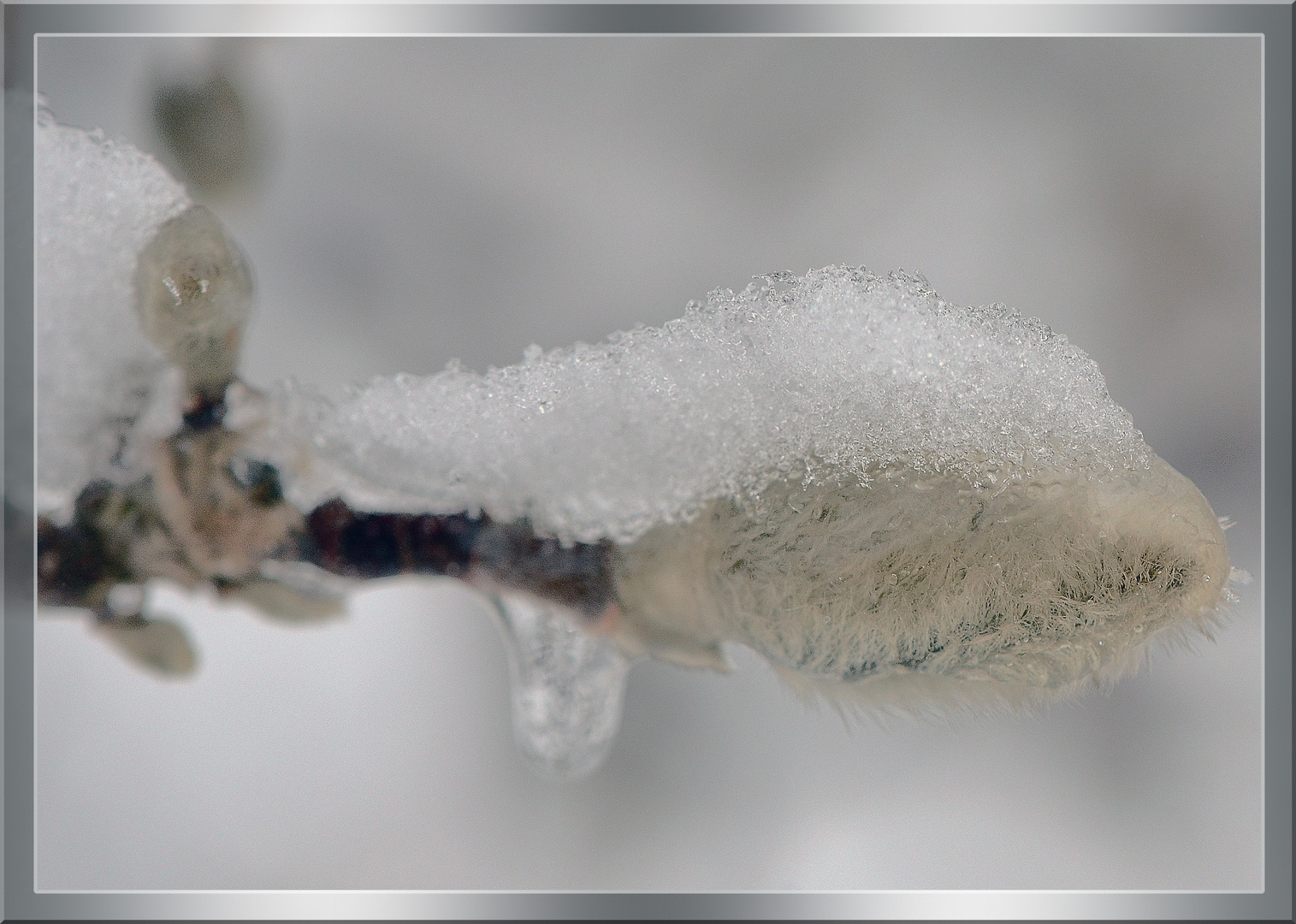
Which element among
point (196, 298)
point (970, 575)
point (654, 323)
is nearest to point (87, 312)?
point (196, 298)

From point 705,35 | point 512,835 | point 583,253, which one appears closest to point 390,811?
point 512,835

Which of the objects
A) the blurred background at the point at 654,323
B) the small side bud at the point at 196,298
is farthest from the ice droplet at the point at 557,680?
the small side bud at the point at 196,298

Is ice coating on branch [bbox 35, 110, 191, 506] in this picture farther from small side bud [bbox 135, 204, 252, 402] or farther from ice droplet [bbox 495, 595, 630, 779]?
ice droplet [bbox 495, 595, 630, 779]

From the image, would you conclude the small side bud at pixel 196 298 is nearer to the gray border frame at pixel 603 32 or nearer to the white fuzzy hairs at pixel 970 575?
the gray border frame at pixel 603 32

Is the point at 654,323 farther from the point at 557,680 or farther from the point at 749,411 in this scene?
the point at 557,680

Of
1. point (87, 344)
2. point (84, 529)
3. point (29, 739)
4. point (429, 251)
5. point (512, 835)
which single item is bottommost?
point (512, 835)

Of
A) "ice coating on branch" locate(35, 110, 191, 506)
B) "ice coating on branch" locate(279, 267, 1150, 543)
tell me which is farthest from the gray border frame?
"ice coating on branch" locate(279, 267, 1150, 543)

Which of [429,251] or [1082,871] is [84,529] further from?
[1082,871]
